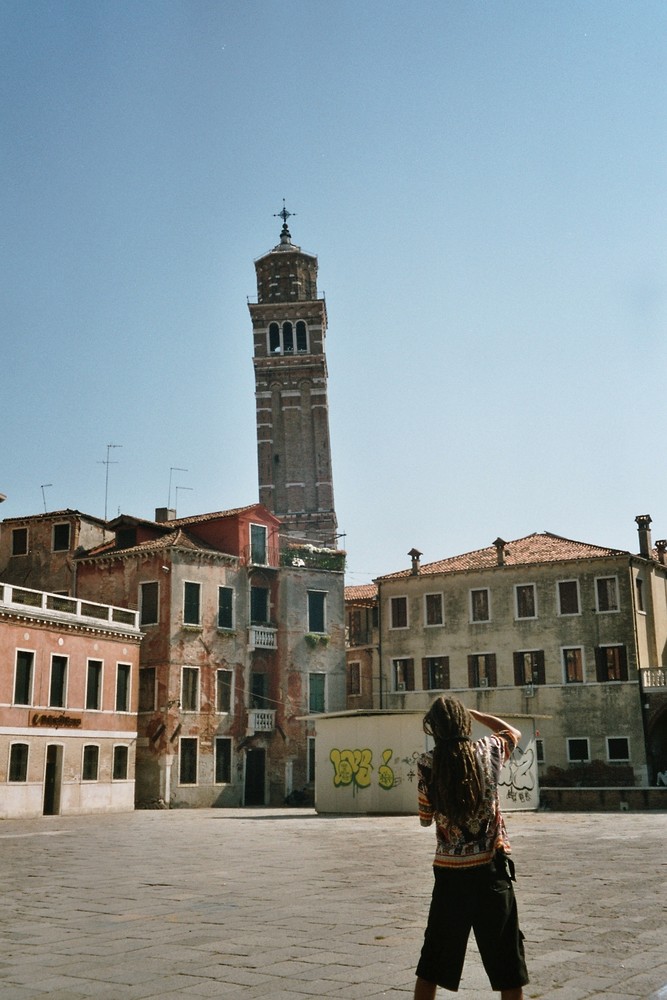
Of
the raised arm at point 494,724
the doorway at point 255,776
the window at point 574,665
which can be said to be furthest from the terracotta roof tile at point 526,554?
the raised arm at point 494,724

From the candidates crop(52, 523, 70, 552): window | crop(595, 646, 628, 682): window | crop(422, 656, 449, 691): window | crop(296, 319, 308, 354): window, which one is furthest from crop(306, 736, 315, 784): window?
crop(296, 319, 308, 354): window

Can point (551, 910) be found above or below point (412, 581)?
below

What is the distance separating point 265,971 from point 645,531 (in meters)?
39.7

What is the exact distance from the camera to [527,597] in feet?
141

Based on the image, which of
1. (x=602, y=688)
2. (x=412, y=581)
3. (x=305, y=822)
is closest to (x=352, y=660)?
(x=412, y=581)

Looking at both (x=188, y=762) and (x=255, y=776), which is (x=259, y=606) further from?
(x=188, y=762)

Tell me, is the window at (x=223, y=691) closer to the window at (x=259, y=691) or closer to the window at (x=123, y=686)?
the window at (x=259, y=691)

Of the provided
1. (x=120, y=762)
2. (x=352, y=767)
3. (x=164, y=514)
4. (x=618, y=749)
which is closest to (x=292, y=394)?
(x=164, y=514)

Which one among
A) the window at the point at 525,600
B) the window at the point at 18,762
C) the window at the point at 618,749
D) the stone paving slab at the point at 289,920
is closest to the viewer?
the stone paving slab at the point at 289,920

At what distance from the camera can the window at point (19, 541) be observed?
41.7 metres

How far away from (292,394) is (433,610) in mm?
30148

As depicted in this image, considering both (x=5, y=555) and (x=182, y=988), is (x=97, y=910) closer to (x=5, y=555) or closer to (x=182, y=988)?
(x=182, y=988)

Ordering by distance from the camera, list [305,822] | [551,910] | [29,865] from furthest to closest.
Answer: [305,822], [29,865], [551,910]

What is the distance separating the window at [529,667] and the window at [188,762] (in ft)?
45.1
